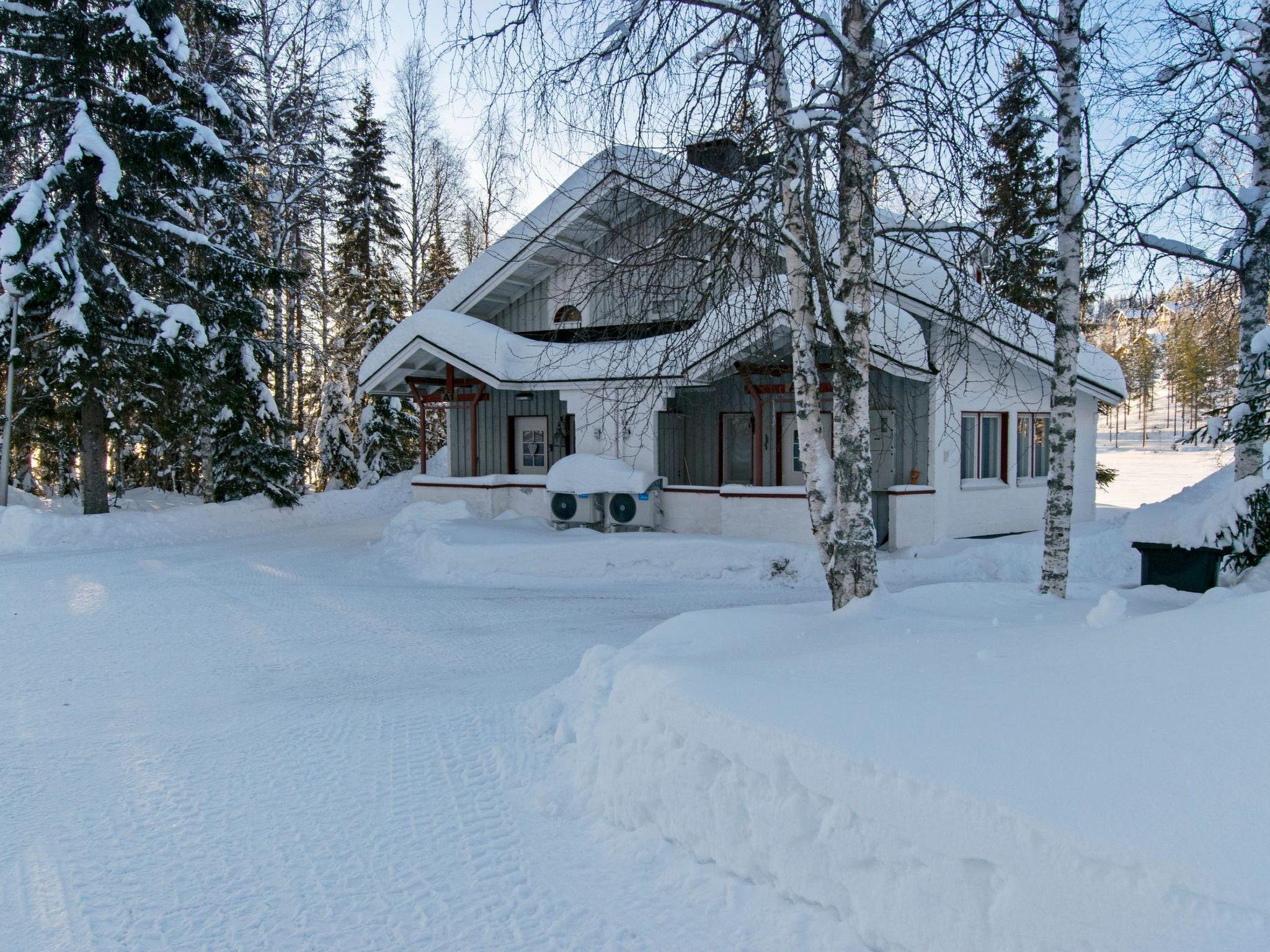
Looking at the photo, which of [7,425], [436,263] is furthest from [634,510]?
[436,263]

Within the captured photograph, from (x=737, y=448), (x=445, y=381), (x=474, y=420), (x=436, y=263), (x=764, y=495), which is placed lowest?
(x=764, y=495)

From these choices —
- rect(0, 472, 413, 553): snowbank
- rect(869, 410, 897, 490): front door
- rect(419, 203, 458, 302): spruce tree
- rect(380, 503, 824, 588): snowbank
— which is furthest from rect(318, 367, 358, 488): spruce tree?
Result: rect(869, 410, 897, 490): front door

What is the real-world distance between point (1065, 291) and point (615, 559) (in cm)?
702

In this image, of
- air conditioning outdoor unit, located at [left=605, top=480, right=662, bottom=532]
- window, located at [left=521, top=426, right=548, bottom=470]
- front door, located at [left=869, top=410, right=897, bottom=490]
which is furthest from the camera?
window, located at [left=521, top=426, right=548, bottom=470]

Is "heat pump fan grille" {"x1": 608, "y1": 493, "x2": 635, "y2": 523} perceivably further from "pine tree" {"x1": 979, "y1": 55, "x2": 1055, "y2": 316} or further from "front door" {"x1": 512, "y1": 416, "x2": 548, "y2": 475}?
"pine tree" {"x1": 979, "y1": 55, "x2": 1055, "y2": 316}

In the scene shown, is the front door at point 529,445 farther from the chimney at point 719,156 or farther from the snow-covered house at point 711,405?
the chimney at point 719,156

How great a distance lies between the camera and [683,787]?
12.7 ft

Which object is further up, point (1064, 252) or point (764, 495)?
point (1064, 252)

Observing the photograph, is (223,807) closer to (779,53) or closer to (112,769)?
(112,769)

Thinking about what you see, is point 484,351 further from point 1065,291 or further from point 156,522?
point 1065,291

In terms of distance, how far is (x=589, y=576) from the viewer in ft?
38.7

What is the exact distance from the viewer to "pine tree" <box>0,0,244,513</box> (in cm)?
1334

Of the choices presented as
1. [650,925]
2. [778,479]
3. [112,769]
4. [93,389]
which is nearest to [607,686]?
[650,925]

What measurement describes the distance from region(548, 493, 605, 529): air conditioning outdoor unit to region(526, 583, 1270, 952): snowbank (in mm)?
9366
